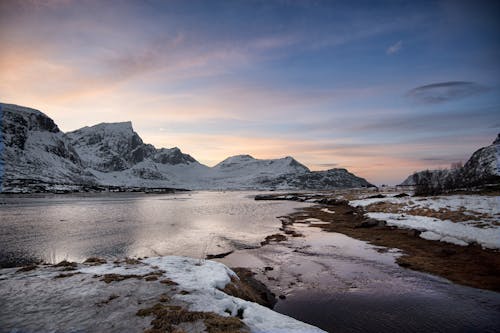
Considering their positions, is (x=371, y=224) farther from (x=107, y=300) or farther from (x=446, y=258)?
(x=107, y=300)

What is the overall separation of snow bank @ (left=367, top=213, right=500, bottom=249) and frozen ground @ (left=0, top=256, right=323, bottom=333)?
23.1 meters

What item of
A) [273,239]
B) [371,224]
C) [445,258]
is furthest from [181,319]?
[371,224]

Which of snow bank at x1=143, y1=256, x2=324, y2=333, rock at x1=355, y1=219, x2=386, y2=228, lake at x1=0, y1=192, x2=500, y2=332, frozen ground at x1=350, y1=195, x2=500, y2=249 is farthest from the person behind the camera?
rock at x1=355, y1=219, x2=386, y2=228

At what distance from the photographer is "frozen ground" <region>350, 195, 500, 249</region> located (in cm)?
2434

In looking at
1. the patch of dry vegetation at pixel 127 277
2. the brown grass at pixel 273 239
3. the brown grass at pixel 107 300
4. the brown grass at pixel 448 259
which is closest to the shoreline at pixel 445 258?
the brown grass at pixel 448 259

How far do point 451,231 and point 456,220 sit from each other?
11.1 ft

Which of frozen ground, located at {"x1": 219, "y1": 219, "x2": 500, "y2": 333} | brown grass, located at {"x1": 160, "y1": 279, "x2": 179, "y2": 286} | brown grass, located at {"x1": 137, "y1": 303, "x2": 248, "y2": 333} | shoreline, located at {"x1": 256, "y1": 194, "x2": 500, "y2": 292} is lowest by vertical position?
frozen ground, located at {"x1": 219, "y1": 219, "x2": 500, "y2": 333}

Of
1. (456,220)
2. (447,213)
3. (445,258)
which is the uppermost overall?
(447,213)

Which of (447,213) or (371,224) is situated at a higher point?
(447,213)

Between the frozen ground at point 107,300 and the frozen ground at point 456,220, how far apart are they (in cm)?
2377

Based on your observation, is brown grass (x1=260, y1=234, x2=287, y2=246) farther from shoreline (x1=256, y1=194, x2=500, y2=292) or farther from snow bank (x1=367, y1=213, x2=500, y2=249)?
snow bank (x1=367, y1=213, x2=500, y2=249)

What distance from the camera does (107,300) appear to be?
10.4 meters

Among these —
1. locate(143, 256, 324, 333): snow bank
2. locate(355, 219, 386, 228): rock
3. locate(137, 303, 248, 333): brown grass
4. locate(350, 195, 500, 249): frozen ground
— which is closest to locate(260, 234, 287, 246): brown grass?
locate(355, 219, 386, 228): rock

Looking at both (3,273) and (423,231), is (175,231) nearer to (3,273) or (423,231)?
(3,273)
